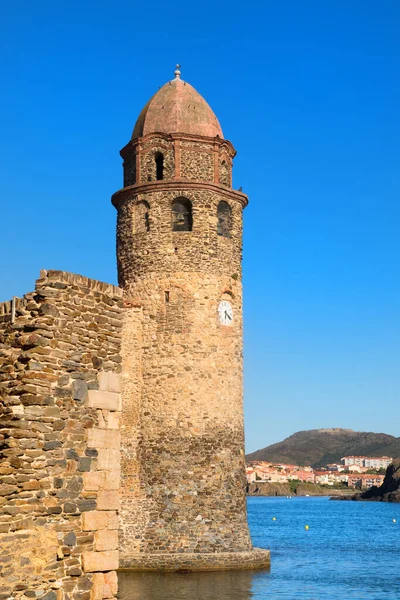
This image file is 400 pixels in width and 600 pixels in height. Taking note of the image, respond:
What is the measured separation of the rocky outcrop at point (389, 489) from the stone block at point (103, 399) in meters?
118

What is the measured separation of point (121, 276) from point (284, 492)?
157 meters

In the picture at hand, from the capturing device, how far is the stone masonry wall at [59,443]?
10.2m

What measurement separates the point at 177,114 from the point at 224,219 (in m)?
3.41

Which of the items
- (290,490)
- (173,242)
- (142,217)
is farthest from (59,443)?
(290,490)

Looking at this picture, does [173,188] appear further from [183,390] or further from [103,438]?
[103,438]

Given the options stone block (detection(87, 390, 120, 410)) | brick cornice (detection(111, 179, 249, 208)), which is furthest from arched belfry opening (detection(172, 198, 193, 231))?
stone block (detection(87, 390, 120, 410))

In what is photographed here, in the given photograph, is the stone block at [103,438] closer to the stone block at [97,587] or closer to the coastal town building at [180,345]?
the stone block at [97,587]

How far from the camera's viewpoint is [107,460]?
11.3 metres

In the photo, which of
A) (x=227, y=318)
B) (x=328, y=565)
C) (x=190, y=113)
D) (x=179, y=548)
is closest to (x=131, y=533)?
(x=179, y=548)

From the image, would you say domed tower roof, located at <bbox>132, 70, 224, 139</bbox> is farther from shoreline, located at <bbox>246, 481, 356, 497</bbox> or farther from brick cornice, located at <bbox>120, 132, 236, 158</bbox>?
shoreline, located at <bbox>246, 481, 356, 497</bbox>

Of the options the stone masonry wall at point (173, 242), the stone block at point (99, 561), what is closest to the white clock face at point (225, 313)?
the stone masonry wall at point (173, 242)

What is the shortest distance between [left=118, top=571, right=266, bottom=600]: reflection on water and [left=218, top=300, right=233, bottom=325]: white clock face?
22.6ft

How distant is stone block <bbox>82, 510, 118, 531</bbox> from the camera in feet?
35.8

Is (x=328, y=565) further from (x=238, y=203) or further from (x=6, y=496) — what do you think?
(x=6, y=496)
